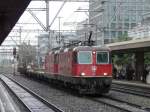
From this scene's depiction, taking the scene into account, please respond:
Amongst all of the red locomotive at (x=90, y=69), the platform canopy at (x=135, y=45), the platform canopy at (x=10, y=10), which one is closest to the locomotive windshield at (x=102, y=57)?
the red locomotive at (x=90, y=69)

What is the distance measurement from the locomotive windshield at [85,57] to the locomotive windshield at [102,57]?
0.45m

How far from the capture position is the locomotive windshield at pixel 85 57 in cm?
2652

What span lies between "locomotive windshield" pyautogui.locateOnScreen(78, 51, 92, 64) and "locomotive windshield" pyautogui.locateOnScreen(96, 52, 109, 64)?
17.7 inches

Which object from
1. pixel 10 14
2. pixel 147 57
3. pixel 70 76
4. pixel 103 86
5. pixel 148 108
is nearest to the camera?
pixel 10 14

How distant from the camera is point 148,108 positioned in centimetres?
1923

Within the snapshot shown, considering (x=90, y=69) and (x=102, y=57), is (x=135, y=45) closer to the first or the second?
(x=102, y=57)

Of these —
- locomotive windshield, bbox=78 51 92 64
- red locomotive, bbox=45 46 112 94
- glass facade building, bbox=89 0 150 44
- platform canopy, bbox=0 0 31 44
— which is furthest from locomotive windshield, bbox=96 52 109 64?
glass facade building, bbox=89 0 150 44

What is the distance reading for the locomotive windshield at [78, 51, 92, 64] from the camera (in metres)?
26.5

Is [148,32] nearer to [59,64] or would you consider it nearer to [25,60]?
[25,60]

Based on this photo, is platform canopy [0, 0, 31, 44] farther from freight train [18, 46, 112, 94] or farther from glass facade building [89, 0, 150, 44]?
glass facade building [89, 0, 150, 44]

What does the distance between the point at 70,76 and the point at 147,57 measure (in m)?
39.9

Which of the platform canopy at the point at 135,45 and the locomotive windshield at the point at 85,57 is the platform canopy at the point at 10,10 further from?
the platform canopy at the point at 135,45

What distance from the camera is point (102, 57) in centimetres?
2664

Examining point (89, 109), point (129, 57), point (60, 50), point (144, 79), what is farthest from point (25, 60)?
point (89, 109)
